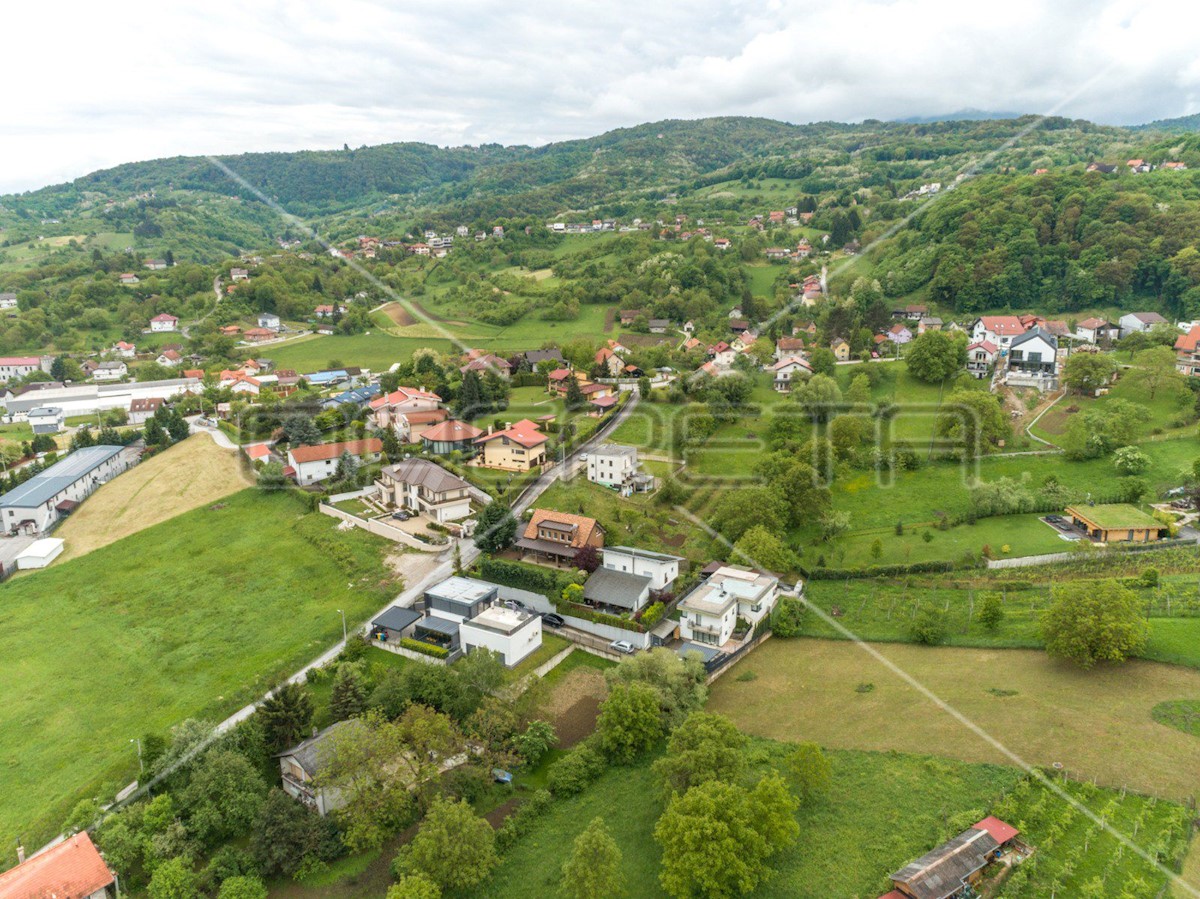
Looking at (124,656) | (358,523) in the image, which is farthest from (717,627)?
(124,656)

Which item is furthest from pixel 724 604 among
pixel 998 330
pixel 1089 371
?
pixel 998 330

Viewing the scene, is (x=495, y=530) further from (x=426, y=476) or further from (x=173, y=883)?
(x=173, y=883)

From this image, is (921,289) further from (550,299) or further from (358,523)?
(358,523)

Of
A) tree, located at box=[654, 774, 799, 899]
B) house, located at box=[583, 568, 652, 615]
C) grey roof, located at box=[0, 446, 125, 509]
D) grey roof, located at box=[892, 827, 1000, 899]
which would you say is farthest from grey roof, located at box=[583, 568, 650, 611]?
grey roof, located at box=[0, 446, 125, 509]

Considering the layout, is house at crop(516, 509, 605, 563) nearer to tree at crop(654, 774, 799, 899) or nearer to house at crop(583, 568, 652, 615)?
house at crop(583, 568, 652, 615)

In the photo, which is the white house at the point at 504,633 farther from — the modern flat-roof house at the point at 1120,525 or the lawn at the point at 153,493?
the modern flat-roof house at the point at 1120,525

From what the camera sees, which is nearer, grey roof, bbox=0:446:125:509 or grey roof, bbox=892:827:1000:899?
grey roof, bbox=892:827:1000:899

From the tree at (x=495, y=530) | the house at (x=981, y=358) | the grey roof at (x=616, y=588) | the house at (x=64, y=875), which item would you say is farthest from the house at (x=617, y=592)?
the house at (x=981, y=358)
